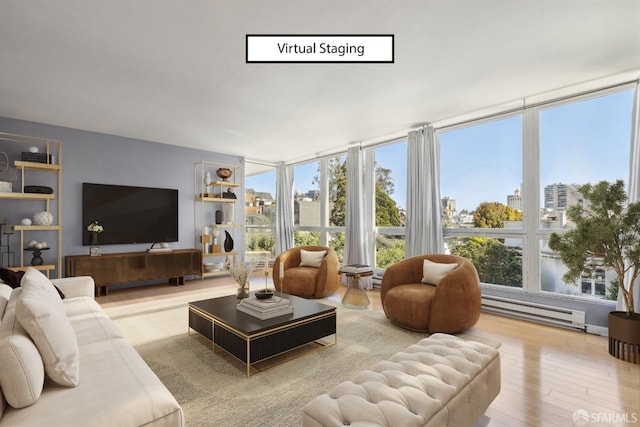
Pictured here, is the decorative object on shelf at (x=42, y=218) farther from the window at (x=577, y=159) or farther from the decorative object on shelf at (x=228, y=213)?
the window at (x=577, y=159)

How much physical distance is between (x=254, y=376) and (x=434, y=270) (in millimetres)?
2253

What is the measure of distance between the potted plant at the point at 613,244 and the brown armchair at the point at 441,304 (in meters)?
0.84

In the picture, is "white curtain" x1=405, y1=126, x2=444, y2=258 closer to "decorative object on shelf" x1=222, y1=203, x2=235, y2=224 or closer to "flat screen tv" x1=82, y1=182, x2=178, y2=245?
"decorative object on shelf" x1=222, y1=203, x2=235, y2=224

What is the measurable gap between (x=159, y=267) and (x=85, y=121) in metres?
2.51

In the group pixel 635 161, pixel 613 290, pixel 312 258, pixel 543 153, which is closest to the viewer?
pixel 635 161

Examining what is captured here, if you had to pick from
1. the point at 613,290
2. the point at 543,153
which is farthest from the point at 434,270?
the point at 543,153

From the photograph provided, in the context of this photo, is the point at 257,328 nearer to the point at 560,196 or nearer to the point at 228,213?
the point at 560,196

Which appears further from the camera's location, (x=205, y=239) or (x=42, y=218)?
(x=205, y=239)

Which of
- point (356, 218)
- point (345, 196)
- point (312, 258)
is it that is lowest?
point (312, 258)

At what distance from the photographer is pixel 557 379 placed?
7.73 ft

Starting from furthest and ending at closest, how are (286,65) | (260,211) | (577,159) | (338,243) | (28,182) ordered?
(260,211), (338,243), (28,182), (577,159), (286,65)

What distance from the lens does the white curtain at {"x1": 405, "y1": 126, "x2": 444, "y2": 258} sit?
4543 mm

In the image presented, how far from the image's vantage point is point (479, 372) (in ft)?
5.56

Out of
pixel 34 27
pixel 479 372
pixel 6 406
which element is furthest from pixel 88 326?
pixel 479 372
